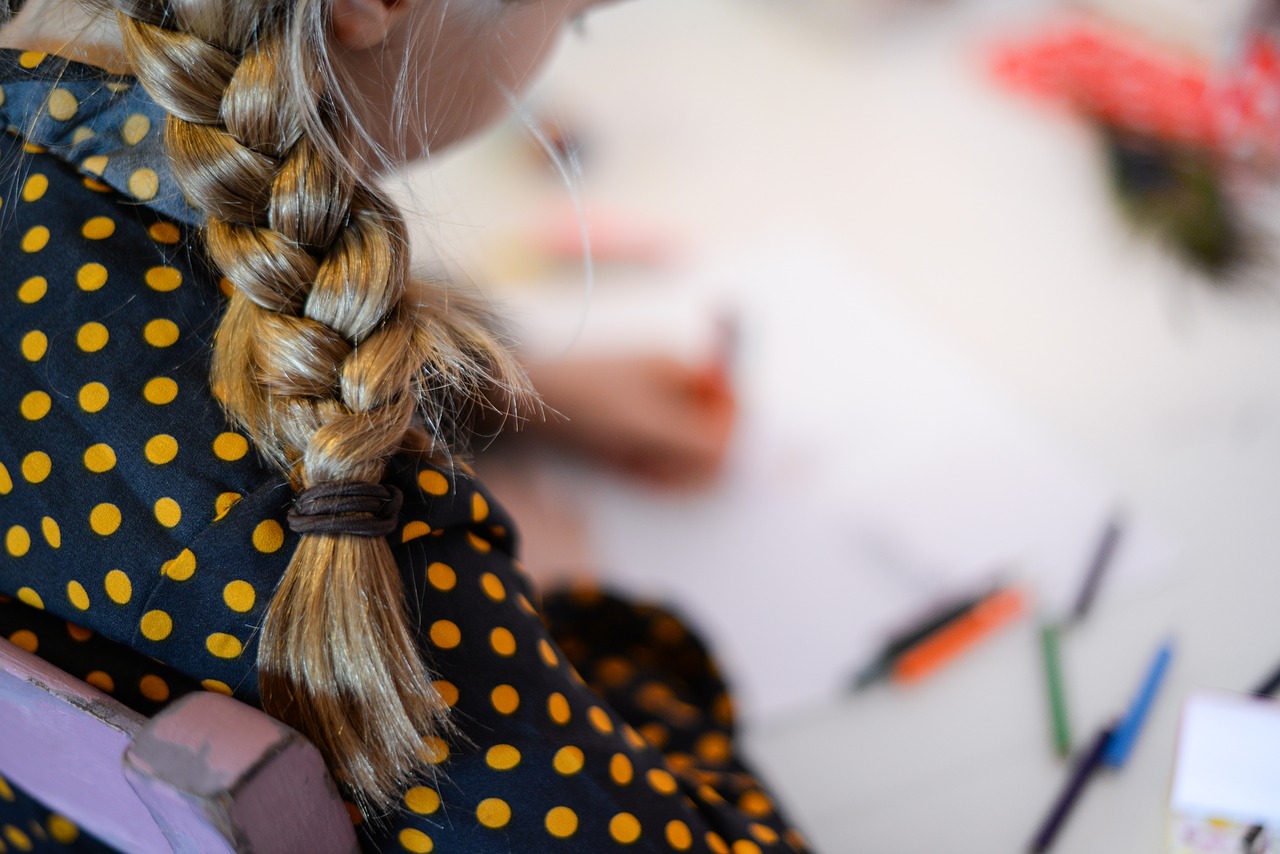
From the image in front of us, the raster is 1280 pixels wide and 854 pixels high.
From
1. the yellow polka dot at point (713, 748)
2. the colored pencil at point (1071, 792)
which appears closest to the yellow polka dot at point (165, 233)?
the yellow polka dot at point (713, 748)

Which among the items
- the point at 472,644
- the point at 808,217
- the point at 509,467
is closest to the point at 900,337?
the point at 808,217

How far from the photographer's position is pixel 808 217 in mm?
666

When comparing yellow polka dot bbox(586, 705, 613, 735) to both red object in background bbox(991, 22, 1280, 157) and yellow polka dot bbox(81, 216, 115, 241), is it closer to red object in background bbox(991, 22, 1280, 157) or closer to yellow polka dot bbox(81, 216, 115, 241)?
yellow polka dot bbox(81, 216, 115, 241)

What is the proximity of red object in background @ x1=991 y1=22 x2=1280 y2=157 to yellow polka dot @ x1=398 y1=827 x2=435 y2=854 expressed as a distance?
60cm

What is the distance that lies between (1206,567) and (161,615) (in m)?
0.45

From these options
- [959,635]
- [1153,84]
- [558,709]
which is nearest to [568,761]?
[558,709]

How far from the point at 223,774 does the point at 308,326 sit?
5.7 inches

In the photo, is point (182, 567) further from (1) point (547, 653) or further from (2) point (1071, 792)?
(2) point (1071, 792)

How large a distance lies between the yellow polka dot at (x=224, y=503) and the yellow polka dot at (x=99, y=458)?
1.7 inches

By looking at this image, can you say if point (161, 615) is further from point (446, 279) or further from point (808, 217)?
point (808, 217)

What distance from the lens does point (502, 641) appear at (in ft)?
1.14

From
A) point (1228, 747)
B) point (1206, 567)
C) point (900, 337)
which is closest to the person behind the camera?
point (1228, 747)

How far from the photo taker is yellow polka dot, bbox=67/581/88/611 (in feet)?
1.09

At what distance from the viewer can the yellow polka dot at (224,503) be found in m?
0.32
